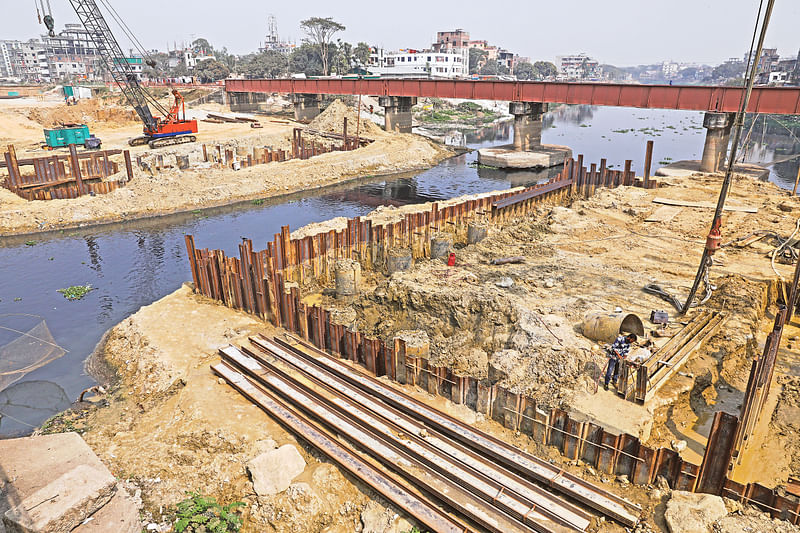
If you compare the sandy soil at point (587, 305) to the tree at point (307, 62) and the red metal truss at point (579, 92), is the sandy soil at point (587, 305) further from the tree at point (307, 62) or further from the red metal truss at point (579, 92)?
the tree at point (307, 62)

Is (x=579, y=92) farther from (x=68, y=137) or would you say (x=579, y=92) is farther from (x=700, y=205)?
(x=68, y=137)

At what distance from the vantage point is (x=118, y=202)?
111 ft

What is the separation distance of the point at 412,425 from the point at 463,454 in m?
1.44

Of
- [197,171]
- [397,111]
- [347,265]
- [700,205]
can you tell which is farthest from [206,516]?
[397,111]

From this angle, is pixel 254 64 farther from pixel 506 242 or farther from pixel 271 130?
pixel 506 242

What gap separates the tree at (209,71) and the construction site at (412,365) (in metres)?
107

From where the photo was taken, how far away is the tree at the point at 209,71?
130 metres

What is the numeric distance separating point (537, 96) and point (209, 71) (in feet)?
350

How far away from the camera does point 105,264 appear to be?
26406 mm

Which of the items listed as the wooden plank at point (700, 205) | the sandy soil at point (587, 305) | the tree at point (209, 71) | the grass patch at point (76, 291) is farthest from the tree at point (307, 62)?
the grass patch at point (76, 291)

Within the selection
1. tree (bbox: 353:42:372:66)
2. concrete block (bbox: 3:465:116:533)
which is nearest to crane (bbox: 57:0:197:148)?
concrete block (bbox: 3:465:116:533)

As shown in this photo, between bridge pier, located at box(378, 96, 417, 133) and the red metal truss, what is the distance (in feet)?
6.71

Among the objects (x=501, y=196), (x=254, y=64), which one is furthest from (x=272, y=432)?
(x=254, y=64)

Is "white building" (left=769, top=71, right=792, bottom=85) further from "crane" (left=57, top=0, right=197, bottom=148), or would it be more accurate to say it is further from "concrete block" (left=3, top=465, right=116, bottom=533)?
"concrete block" (left=3, top=465, right=116, bottom=533)
